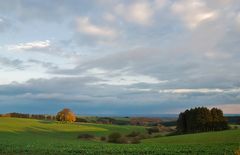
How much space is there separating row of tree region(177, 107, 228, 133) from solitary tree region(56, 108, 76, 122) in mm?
44927

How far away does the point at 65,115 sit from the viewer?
136875 mm

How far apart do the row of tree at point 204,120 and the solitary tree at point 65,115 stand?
44.9m

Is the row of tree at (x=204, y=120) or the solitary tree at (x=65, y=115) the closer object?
the row of tree at (x=204, y=120)

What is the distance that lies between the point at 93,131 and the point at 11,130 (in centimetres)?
2115

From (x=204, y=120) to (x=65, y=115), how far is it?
2073 inches

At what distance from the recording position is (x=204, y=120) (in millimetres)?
99938

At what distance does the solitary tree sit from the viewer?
446ft

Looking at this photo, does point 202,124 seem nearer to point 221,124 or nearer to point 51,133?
point 221,124

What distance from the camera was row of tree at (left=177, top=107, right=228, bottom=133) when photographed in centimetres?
9888

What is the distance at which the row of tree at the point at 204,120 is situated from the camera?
324ft

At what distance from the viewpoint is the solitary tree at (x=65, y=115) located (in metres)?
136

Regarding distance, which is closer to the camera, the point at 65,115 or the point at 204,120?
the point at 204,120

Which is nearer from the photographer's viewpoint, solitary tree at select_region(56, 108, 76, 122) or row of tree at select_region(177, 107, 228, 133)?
row of tree at select_region(177, 107, 228, 133)

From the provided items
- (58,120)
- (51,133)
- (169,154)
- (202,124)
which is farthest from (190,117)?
(169,154)
